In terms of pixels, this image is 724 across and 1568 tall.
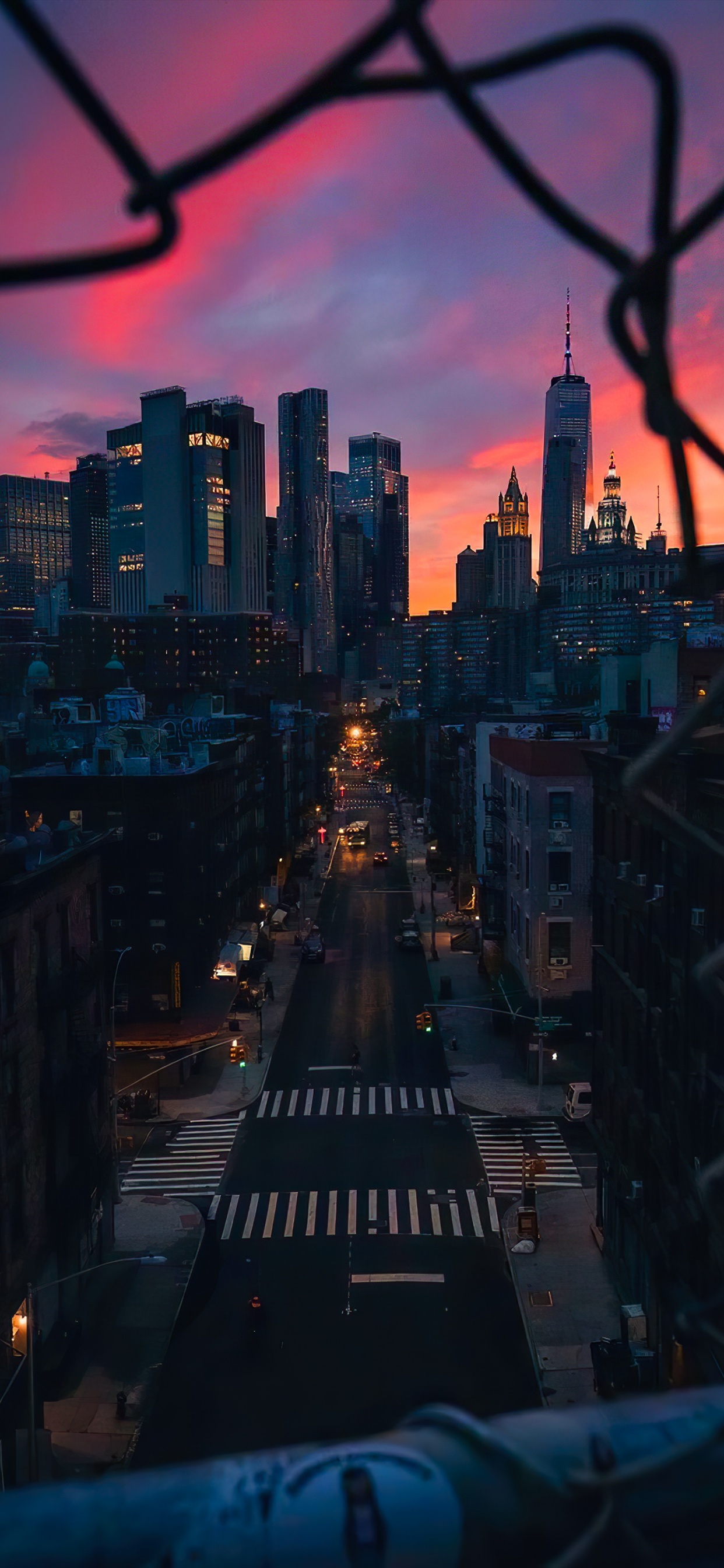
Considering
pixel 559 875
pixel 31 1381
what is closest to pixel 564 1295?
pixel 31 1381

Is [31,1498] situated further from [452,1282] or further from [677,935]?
[452,1282]

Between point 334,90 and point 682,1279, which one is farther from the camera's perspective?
point 682,1279

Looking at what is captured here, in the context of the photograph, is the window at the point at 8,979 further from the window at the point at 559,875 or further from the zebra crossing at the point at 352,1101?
the window at the point at 559,875

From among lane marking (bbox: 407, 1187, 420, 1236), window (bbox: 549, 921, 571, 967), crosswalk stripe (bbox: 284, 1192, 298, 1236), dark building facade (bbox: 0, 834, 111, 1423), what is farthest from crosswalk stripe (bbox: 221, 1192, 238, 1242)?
window (bbox: 549, 921, 571, 967)

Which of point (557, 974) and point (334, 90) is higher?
point (334, 90)

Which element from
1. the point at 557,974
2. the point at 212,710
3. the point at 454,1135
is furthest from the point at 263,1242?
the point at 212,710

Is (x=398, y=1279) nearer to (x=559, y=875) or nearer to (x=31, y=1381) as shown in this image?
(x=31, y=1381)
